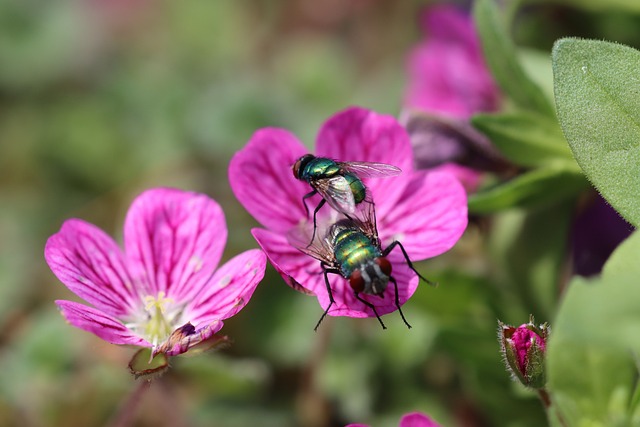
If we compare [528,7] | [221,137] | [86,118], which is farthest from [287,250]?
[86,118]

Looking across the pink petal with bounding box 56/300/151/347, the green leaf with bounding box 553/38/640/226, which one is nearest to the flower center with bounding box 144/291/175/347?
the pink petal with bounding box 56/300/151/347

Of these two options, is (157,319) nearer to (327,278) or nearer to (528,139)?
(327,278)

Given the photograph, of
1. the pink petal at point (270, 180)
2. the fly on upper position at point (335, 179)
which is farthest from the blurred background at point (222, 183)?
the fly on upper position at point (335, 179)

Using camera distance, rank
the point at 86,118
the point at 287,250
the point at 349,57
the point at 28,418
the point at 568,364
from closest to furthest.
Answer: the point at 568,364
the point at 287,250
the point at 28,418
the point at 86,118
the point at 349,57

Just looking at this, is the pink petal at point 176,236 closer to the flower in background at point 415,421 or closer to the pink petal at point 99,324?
the pink petal at point 99,324

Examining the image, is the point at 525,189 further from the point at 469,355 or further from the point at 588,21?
the point at 588,21

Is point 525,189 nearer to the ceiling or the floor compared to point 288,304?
nearer to the ceiling
